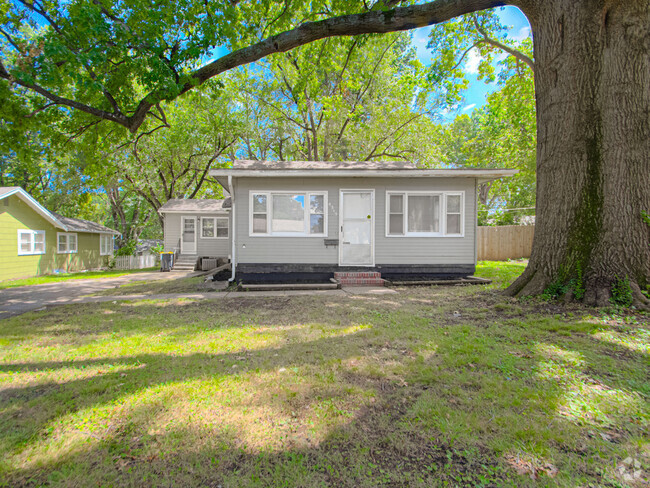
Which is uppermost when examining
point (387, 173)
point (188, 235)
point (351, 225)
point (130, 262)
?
point (387, 173)

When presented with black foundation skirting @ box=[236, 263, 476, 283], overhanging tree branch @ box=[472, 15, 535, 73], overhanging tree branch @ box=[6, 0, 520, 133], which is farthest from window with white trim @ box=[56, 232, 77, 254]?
overhanging tree branch @ box=[472, 15, 535, 73]

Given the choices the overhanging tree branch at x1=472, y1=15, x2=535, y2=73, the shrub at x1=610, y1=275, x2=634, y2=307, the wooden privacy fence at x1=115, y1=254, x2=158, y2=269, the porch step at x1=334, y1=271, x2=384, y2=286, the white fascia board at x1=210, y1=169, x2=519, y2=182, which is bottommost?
the wooden privacy fence at x1=115, y1=254, x2=158, y2=269

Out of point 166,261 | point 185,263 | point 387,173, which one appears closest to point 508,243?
point 387,173

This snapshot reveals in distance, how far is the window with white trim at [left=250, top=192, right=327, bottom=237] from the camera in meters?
9.38

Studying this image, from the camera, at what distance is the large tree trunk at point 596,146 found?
489 centimetres

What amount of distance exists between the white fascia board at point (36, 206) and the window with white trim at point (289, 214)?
1208 centimetres

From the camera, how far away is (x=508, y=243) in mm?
16688

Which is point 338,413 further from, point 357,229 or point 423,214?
point 423,214

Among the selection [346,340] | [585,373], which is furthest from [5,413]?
[585,373]

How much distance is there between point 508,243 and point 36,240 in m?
23.5

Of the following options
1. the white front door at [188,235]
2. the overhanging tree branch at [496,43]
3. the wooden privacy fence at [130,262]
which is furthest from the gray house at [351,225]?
the wooden privacy fence at [130,262]

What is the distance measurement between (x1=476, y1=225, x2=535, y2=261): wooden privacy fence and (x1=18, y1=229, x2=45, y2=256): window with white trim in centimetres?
2218

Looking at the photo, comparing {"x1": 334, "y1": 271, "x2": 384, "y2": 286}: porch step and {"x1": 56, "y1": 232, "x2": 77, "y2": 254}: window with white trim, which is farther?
{"x1": 56, "y1": 232, "x2": 77, "y2": 254}: window with white trim

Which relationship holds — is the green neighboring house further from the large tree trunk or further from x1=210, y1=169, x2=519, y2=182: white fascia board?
the large tree trunk
